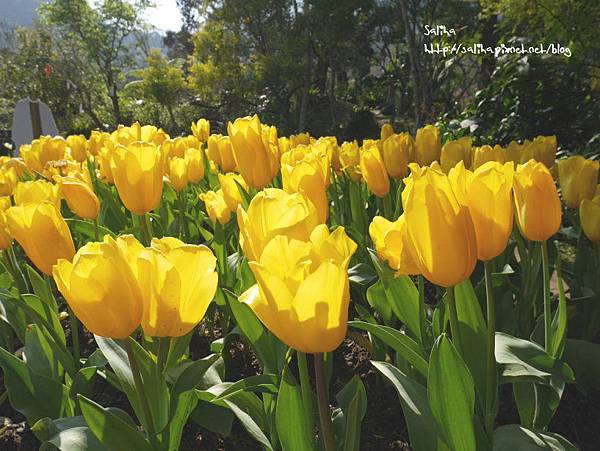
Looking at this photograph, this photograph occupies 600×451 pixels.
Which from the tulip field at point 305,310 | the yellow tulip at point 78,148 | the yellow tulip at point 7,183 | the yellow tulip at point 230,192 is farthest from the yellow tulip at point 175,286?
the yellow tulip at point 78,148

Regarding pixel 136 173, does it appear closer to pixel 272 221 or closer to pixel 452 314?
pixel 272 221

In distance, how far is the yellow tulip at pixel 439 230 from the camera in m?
0.75

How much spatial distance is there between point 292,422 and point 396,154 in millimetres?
1154

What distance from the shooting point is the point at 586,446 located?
1246 millimetres

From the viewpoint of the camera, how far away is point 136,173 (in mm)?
1310

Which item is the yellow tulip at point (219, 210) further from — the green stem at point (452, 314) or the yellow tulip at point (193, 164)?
the green stem at point (452, 314)

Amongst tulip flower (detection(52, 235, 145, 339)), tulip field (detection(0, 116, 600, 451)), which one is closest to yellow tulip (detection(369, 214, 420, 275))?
tulip field (detection(0, 116, 600, 451))

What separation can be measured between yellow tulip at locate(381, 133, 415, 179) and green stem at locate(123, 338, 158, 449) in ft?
3.88

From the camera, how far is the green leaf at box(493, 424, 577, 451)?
0.86 meters

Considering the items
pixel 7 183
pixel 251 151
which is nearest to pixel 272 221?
pixel 251 151

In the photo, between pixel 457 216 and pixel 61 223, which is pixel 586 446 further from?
pixel 61 223

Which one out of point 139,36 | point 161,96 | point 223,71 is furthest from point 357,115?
point 139,36

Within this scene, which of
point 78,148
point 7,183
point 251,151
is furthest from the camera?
point 78,148

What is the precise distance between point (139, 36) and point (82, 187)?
2987 centimetres
